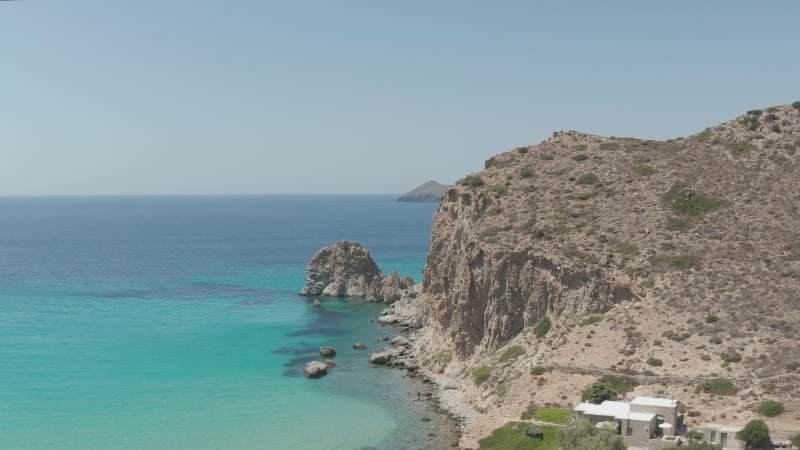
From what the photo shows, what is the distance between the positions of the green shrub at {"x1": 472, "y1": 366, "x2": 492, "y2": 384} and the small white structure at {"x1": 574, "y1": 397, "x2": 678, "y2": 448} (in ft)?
39.7

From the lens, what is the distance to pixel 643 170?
6806cm

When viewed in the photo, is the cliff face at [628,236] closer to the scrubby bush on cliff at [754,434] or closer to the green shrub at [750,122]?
the green shrub at [750,122]

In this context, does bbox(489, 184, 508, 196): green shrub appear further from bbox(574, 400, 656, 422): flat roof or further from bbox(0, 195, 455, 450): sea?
bbox(574, 400, 656, 422): flat roof

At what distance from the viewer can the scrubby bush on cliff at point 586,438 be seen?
3350 cm

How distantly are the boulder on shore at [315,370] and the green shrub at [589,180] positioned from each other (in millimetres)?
31458

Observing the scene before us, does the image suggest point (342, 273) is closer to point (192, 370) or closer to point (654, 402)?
point (192, 370)

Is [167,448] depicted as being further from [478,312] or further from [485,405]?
[478,312]

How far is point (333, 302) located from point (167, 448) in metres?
56.7

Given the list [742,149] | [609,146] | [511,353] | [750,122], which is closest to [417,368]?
[511,353]

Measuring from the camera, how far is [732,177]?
6391cm

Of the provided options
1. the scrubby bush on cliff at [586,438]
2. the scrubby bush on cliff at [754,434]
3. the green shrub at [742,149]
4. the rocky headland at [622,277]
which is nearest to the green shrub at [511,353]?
the rocky headland at [622,277]

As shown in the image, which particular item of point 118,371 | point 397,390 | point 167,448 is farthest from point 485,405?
point 118,371

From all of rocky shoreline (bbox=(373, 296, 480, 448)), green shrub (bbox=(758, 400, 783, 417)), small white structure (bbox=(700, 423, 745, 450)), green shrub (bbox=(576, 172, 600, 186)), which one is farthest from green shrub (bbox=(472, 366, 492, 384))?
green shrub (bbox=(576, 172, 600, 186))

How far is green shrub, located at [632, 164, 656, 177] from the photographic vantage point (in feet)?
222
